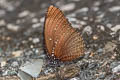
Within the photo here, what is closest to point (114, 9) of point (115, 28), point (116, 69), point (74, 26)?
point (115, 28)

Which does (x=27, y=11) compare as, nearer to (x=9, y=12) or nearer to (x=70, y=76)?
(x=9, y=12)

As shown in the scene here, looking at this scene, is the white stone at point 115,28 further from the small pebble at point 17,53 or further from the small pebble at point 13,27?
the small pebble at point 13,27

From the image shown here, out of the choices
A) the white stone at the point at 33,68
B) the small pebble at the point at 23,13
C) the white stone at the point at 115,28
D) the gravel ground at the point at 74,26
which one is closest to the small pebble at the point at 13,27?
A: the gravel ground at the point at 74,26

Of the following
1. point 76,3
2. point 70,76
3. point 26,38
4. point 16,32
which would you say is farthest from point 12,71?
point 76,3

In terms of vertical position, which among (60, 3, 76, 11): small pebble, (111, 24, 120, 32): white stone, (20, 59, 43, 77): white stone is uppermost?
(60, 3, 76, 11): small pebble

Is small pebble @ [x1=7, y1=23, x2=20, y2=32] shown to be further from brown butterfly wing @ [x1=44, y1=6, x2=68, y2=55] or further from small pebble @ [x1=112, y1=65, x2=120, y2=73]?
small pebble @ [x1=112, y1=65, x2=120, y2=73]

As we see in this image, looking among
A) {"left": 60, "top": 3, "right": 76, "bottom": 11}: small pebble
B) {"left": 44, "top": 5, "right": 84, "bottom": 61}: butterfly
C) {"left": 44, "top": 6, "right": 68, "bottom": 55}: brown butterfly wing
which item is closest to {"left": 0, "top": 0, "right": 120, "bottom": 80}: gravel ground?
{"left": 60, "top": 3, "right": 76, "bottom": 11}: small pebble
